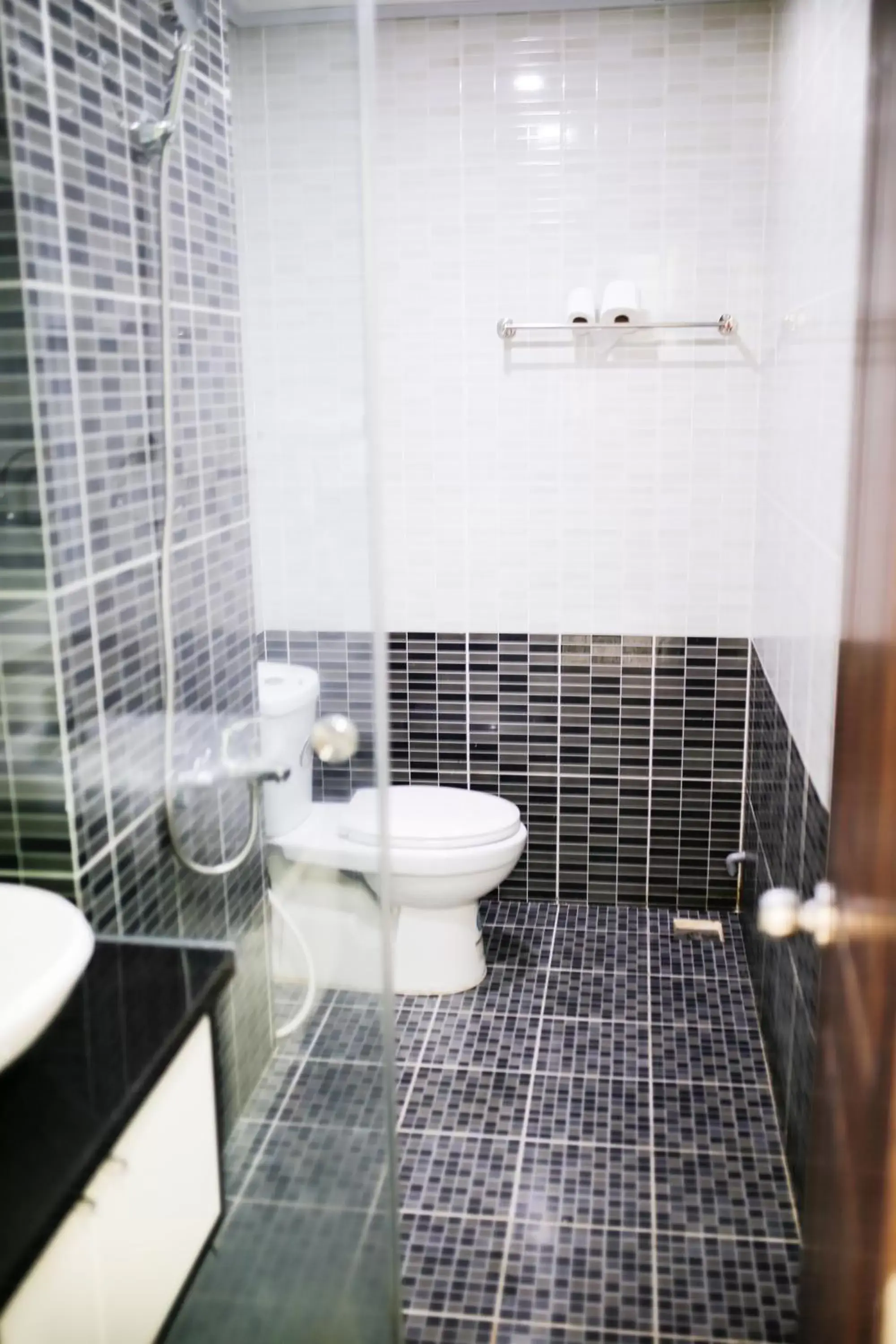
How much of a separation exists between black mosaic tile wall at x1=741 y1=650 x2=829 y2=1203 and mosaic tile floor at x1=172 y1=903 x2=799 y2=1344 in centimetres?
10

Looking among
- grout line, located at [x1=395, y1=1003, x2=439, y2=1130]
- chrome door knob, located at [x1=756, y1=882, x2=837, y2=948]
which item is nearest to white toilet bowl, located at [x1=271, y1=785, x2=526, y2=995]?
grout line, located at [x1=395, y1=1003, x2=439, y2=1130]

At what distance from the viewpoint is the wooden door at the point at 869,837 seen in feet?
3.48

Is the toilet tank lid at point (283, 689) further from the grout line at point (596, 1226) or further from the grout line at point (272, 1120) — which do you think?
the grout line at point (596, 1226)

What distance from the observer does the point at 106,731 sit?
1702 mm

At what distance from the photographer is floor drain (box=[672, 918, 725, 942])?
10.9 feet

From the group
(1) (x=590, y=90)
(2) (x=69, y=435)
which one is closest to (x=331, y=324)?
(2) (x=69, y=435)

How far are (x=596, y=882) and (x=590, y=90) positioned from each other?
2.09 metres

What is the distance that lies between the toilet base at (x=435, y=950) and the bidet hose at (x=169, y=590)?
126 cm

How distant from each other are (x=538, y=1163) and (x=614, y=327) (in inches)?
77.7

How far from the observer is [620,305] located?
302 centimetres

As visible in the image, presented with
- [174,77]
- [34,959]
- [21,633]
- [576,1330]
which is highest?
[174,77]

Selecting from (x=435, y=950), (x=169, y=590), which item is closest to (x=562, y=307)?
(x=435, y=950)

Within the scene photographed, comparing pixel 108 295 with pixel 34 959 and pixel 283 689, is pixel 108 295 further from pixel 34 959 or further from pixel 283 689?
pixel 34 959

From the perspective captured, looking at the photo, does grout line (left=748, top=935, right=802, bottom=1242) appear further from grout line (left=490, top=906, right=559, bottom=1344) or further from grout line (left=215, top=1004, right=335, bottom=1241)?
grout line (left=215, top=1004, right=335, bottom=1241)
